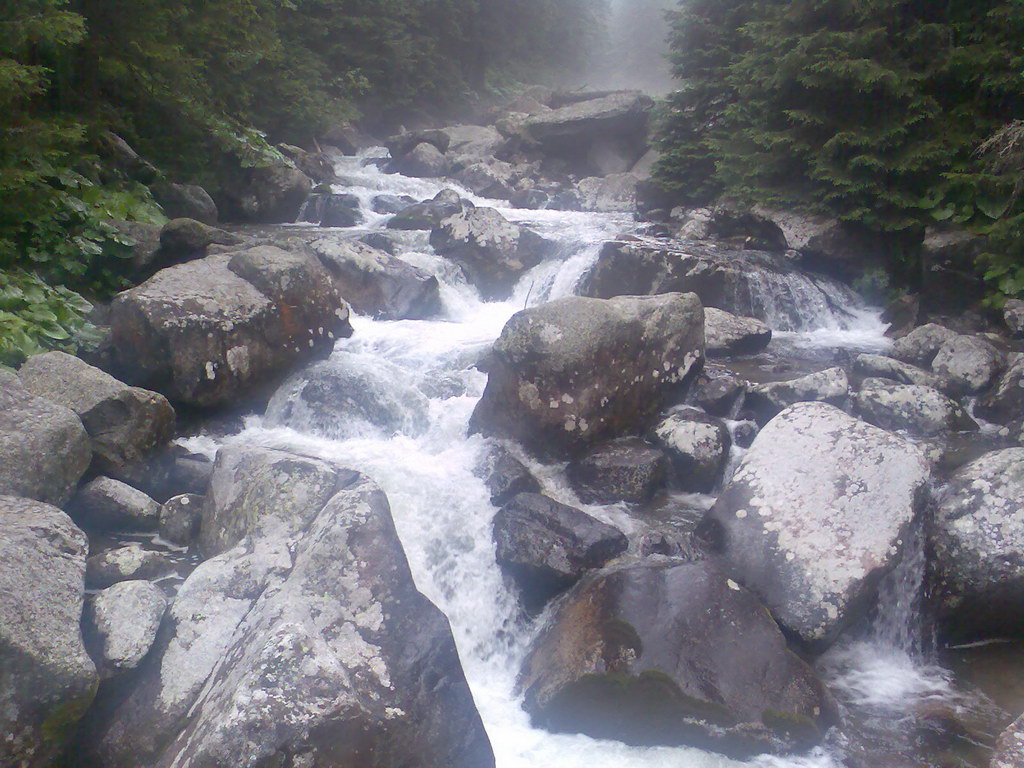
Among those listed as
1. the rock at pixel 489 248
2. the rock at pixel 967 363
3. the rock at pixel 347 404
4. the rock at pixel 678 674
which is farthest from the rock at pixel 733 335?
the rock at pixel 678 674

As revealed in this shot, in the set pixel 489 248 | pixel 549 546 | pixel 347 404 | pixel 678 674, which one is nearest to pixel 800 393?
pixel 549 546

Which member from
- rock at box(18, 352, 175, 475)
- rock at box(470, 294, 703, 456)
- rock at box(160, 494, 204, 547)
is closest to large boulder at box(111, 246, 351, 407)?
rock at box(18, 352, 175, 475)

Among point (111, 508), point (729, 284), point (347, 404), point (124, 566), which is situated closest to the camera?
point (124, 566)

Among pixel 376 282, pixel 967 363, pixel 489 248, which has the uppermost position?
pixel 489 248

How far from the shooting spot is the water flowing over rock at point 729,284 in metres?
11.0

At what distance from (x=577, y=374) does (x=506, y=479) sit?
1298 mm

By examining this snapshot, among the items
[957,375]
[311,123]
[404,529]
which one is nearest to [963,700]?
[404,529]

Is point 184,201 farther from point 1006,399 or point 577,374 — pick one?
point 1006,399

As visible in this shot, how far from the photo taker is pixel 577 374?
6.88 metres

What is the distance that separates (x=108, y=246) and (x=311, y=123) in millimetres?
11751

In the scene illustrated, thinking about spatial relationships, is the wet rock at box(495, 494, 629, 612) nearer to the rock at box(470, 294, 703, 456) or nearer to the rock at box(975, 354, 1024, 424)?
the rock at box(470, 294, 703, 456)

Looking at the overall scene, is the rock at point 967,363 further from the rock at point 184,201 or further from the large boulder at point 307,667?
the rock at point 184,201

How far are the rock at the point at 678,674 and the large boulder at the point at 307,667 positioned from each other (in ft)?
2.87

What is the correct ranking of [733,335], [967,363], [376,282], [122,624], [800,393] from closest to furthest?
[122,624] → [800,393] → [967,363] → [733,335] → [376,282]
